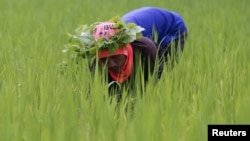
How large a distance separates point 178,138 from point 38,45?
154 centimetres

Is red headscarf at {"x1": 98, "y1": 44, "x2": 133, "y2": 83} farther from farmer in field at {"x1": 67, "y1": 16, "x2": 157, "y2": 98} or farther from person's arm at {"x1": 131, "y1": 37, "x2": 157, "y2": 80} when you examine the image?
person's arm at {"x1": 131, "y1": 37, "x2": 157, "y2": 80}

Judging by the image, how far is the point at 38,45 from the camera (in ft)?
8.75

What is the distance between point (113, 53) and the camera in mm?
1911

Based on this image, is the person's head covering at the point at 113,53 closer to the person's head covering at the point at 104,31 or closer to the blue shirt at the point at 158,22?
the person's head covering at the point at 104,31

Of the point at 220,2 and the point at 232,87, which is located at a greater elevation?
the point at 220,2

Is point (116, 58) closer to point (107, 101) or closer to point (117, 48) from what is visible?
point (117, 48)

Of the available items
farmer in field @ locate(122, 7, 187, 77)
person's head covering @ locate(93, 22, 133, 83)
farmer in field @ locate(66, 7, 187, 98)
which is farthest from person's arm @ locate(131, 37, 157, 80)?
farmer in field @ locate(122, 7, 187, 77)

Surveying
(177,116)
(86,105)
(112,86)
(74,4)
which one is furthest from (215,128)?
(74,4)

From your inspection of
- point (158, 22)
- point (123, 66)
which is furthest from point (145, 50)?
point (158, 22)

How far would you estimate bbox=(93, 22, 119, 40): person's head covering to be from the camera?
1912 mm

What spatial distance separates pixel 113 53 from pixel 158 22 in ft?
2.53

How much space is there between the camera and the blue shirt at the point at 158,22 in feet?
8.21

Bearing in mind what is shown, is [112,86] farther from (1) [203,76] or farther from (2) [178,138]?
(2) [178,138]

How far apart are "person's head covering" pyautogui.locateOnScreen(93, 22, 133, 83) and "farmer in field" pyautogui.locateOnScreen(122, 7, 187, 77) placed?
1.54ft
